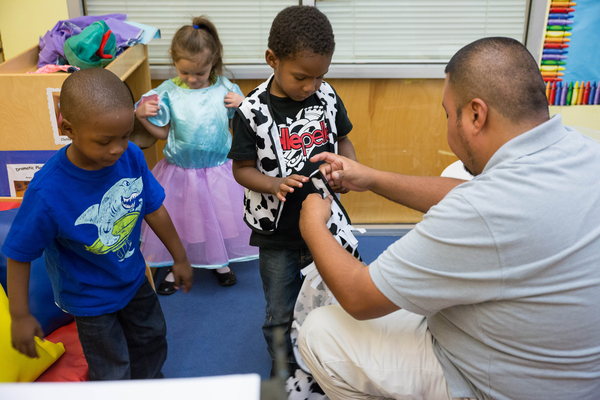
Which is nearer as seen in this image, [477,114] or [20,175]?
[477,114]

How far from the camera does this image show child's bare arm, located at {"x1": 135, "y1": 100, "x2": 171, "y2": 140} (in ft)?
7.55

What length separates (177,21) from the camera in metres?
2.91

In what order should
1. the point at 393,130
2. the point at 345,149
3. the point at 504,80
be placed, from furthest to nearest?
the point at 393,130 → the point at 345,149 → the point at 504,80

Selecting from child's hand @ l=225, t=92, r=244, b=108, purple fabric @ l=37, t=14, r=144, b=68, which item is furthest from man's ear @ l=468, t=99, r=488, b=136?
purple fabric @ l=37, t=14, r=144, b=68

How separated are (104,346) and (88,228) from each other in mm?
416

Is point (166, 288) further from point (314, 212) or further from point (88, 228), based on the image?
point (314, 212)

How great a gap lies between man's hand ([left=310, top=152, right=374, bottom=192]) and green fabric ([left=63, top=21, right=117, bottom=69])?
1.30 m

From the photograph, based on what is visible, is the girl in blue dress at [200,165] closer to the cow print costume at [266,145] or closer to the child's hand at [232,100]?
the child's hand at [232,100]

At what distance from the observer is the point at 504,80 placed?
107cm

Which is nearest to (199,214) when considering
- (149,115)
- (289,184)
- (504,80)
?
(149,115)

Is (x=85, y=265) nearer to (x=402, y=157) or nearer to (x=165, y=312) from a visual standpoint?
(x=165, y=312)

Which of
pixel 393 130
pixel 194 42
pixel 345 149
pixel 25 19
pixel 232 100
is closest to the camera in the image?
pixel 345 149

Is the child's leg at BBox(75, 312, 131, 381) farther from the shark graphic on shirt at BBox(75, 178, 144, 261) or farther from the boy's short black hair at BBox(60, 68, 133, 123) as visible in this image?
the boy's short black hair at BBox(60, 68, 133, 123)

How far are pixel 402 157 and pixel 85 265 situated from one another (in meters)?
2.29
